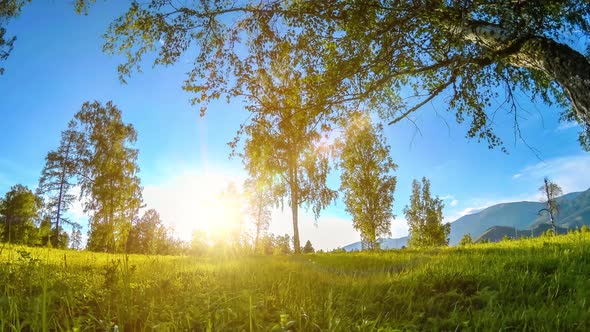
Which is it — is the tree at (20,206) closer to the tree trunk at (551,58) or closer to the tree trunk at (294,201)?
the tree trunk at (294,201)

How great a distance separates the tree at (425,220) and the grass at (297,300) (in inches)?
2195

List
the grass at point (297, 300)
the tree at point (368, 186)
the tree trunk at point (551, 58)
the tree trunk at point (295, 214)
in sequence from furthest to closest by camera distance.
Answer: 1. the tree at point (368, 186)
2. the tree trunk at point (295, 214)
3. the tree trunk at point (551, 58)
4. the grass at point (297, 300)

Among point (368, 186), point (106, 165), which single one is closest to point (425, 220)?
point (368, 186)

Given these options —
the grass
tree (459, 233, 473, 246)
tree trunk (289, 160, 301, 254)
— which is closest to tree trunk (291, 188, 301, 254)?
tree trunk (289, 160, 301, 254)

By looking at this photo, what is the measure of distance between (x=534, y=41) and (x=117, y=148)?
32619mm

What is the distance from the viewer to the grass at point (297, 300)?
3062 mm

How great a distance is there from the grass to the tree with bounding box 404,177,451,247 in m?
55.8

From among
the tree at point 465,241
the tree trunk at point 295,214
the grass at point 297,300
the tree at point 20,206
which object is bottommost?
the grass at point 297,300

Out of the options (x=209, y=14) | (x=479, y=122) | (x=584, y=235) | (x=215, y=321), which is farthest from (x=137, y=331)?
(x=584, y=235)

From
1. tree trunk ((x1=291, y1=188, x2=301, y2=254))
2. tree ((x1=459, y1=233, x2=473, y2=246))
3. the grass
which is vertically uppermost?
tree trunk ((x1=291, y1=188, x2=301, y2=254))

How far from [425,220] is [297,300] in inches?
2508

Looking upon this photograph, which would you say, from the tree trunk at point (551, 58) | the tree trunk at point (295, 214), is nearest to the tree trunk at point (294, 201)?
the tree trunk at point (295, 214)

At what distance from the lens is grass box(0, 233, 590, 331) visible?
306 centimetres

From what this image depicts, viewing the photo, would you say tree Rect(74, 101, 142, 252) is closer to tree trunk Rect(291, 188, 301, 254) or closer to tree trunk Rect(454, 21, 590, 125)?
tree trunk Rect(291, 188, 301, 254)
